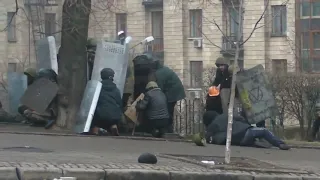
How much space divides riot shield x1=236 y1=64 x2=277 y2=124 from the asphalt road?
1.39 m

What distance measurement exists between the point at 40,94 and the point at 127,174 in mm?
7264

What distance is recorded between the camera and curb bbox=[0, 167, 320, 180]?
370 inches

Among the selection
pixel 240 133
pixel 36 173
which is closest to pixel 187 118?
pixel 240 133

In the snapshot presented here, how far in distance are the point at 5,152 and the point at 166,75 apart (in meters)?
5.59

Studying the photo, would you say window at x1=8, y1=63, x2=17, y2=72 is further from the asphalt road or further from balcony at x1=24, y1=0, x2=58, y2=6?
the asphalt road

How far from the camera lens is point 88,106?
15.9 m

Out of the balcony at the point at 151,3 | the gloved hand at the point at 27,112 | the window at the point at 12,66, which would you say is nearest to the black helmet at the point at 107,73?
the gloved hand at the point at 27,112

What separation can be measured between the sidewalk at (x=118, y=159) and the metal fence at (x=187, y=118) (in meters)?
2.97

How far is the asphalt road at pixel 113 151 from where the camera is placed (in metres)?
11.4

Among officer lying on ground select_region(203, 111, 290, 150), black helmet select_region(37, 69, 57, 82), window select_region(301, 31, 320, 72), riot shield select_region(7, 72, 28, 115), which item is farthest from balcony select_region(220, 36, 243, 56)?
window select_region(301, 31, 320, 72)

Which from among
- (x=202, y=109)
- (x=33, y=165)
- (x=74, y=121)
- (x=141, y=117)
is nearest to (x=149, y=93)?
(x=141, y=117)

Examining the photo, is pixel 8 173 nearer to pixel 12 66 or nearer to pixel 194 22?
pixel 12 66

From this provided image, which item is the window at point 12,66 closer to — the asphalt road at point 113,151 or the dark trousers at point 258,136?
the asphalt road at point 113,151

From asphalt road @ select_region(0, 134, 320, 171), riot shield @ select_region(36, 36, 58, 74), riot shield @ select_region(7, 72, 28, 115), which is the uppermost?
riot shield @ select_region(36, 36, 58, 74)
